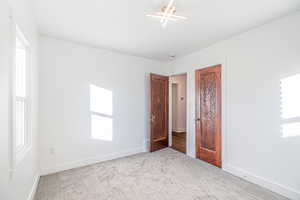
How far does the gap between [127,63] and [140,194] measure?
114 inches

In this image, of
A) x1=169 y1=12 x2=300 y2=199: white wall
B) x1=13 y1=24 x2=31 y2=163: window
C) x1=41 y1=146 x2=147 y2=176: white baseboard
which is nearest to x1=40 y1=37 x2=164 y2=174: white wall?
x1=41 y1=146 x2=147 y2=176: white baseboard

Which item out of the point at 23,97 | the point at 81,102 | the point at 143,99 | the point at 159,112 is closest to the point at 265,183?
the point at 159,112

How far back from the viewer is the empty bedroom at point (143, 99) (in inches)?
73.1

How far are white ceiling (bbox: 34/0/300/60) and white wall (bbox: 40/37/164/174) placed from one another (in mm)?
372

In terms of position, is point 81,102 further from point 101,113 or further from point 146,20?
point 146,20

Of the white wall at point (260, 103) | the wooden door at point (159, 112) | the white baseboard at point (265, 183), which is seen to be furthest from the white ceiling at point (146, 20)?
the white baseboard at point (265, 183)

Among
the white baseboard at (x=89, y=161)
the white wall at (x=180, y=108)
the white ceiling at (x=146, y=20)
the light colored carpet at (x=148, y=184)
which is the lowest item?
the light colored carpet at (x=148, y=184)

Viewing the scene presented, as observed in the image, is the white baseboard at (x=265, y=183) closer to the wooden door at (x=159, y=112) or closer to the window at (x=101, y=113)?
the wooden door at (x=159, y=112)

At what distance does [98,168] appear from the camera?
2961 millimetres

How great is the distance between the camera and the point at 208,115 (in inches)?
127

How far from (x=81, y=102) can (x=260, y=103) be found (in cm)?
336

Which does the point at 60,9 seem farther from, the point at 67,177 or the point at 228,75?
the point at 228,75

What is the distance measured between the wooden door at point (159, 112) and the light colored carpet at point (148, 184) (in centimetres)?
91

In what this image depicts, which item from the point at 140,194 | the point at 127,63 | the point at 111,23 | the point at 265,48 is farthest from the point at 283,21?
the point at 140,194
